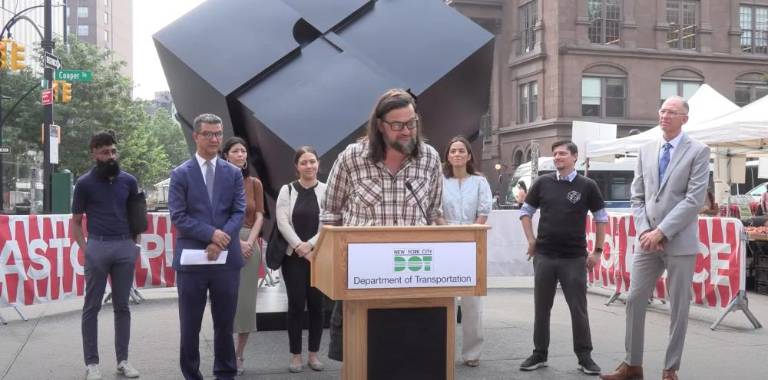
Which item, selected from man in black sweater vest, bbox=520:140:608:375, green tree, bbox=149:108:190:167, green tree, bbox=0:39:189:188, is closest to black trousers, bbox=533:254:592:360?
man in black sweater vest, bbox=520:140:608:375

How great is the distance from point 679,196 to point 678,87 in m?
39.8

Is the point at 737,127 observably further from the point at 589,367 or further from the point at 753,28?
the point at 753,28

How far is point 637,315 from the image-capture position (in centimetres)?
546

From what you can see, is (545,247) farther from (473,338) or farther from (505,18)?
(505,18)

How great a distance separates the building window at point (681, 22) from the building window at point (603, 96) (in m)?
3.98

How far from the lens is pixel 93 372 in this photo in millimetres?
5660

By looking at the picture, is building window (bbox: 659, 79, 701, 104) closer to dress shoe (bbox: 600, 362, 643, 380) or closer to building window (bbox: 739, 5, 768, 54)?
building window (bbox: 739, 5, 768, 54)

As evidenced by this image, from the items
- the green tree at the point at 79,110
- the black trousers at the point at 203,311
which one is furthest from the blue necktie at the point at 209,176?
the green tree at the point at 79,110

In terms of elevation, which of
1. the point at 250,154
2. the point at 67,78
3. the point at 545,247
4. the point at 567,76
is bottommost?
the point at 545,247

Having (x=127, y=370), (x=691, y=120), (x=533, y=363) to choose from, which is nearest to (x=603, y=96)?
(x=691, y=120)

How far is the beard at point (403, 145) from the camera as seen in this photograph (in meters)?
3.57

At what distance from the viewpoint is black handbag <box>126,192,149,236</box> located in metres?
5.78

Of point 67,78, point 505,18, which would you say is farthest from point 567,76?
point 67,78

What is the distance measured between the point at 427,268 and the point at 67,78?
16.9 m
